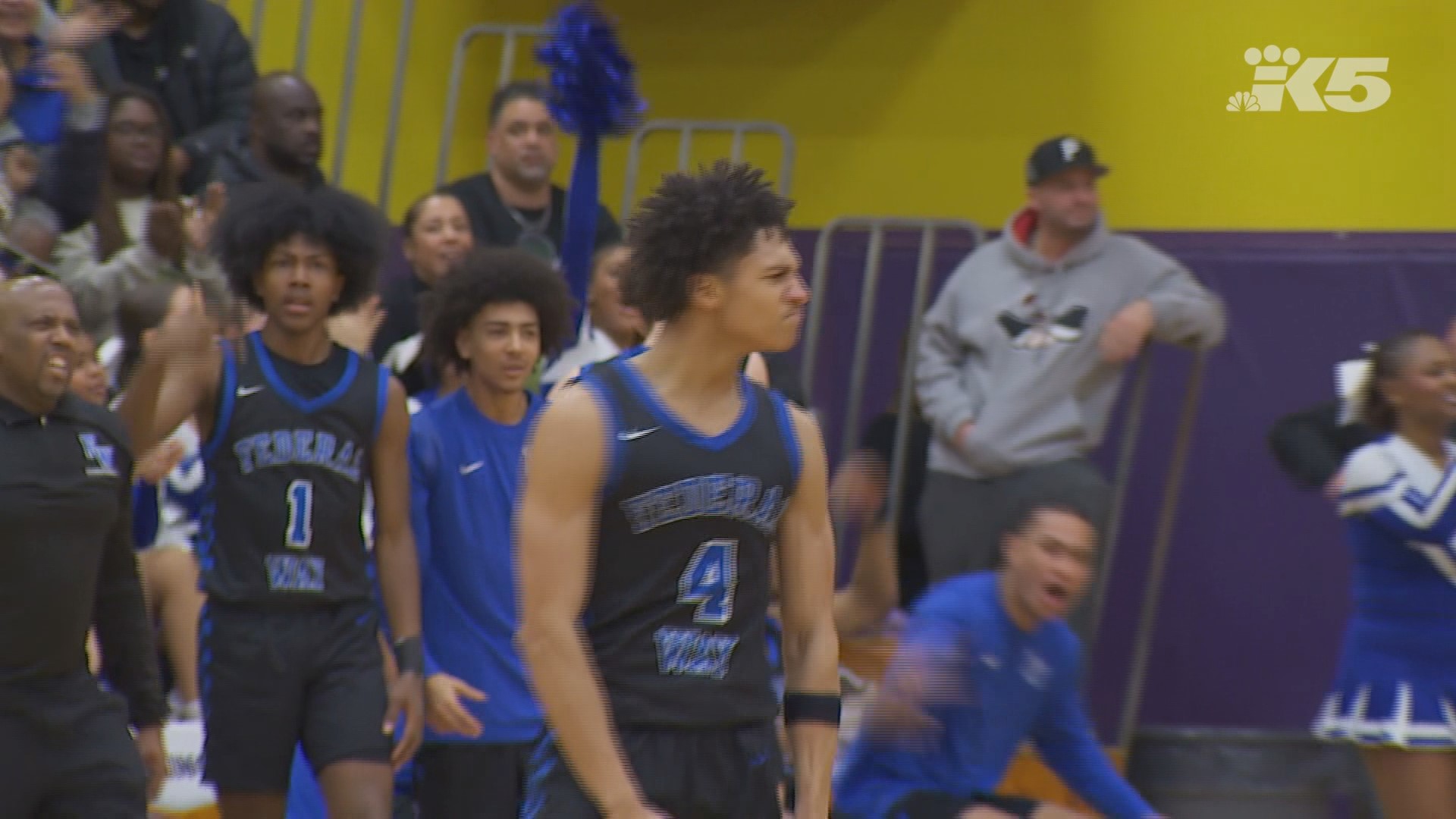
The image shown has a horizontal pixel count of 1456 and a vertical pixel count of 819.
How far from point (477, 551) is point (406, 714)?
1.94ft

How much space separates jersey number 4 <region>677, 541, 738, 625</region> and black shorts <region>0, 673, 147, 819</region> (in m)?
1.77

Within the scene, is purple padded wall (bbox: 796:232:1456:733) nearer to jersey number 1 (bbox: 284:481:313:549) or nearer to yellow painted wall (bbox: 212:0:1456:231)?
yellow painted wall (bbox: 212:0:1456:231)

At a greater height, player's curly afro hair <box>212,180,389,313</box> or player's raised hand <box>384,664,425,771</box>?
player's curly afro hair <box>212,180,389,313</box>

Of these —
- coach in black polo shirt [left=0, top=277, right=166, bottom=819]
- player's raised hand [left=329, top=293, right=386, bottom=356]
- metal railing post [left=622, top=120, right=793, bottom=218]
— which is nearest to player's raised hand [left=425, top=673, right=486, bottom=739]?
coach in black polo shirt [left=0, top=277, right=166, bottom=819]

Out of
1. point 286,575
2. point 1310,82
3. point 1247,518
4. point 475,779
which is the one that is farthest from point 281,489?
point 1310,82

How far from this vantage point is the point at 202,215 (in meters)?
8.20

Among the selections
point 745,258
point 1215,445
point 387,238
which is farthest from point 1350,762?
point 745,258

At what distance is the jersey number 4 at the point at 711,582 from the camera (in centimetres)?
391

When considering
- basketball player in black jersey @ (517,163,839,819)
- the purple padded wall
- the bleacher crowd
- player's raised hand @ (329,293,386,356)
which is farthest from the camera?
the purple padded wall

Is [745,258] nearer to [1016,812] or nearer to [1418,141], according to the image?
[1016,812]

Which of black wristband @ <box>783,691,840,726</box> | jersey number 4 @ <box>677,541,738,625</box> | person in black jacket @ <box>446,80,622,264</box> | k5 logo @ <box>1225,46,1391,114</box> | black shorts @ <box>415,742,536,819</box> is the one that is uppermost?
k5 logo @ <box>1225,46,1391,114</box>

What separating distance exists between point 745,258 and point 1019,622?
210cm

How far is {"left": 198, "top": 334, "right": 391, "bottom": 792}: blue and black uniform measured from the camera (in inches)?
225

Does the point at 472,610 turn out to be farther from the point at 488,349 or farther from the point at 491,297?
the point at 491,297
